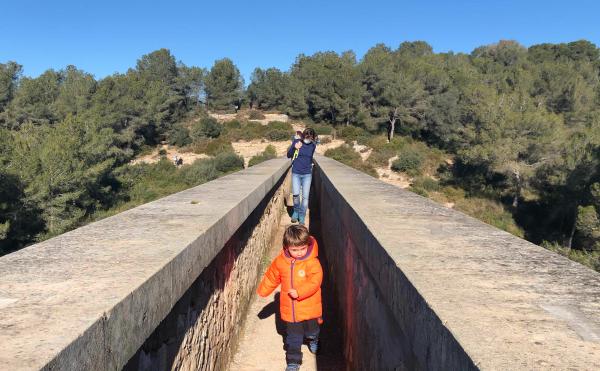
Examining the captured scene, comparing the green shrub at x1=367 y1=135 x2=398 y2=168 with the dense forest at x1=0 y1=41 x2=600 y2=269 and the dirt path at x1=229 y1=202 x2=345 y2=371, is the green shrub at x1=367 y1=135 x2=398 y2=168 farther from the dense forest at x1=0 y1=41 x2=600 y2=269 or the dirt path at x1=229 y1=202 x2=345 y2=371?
the dirt path at x1=229 y1=202 x2=345 y2=371

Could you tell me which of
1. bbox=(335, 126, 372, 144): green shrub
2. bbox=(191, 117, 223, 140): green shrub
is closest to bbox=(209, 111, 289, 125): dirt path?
bbox=(191, 117, 223, 140): green shrub

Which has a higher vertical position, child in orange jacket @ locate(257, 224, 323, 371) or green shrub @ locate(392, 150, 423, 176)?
child in orange jacket @ locate(257, 224, 323, 371)

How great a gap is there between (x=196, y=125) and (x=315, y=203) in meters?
47.3

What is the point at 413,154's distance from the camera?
44.2 metres

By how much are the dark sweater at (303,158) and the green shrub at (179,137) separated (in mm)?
47704

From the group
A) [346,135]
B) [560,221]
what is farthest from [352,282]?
[346,135]

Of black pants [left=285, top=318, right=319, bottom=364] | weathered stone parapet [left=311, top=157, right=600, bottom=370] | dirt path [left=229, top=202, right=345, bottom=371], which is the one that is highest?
weathered stone parapet [left=311, top=157, right=600, bottom=370]

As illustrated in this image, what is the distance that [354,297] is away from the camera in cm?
361

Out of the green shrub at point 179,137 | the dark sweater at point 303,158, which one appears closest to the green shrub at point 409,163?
the green shrub at point 179,137

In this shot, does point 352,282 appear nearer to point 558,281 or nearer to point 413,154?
point 558,281

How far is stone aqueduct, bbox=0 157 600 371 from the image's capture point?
1.35 meters

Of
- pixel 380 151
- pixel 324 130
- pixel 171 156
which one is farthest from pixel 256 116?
pixel 380 151

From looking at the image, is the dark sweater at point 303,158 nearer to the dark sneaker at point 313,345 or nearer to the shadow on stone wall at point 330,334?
the shadow on stone wall at point 330,334

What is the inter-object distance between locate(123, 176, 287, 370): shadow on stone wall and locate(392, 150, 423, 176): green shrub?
39.0 meters
